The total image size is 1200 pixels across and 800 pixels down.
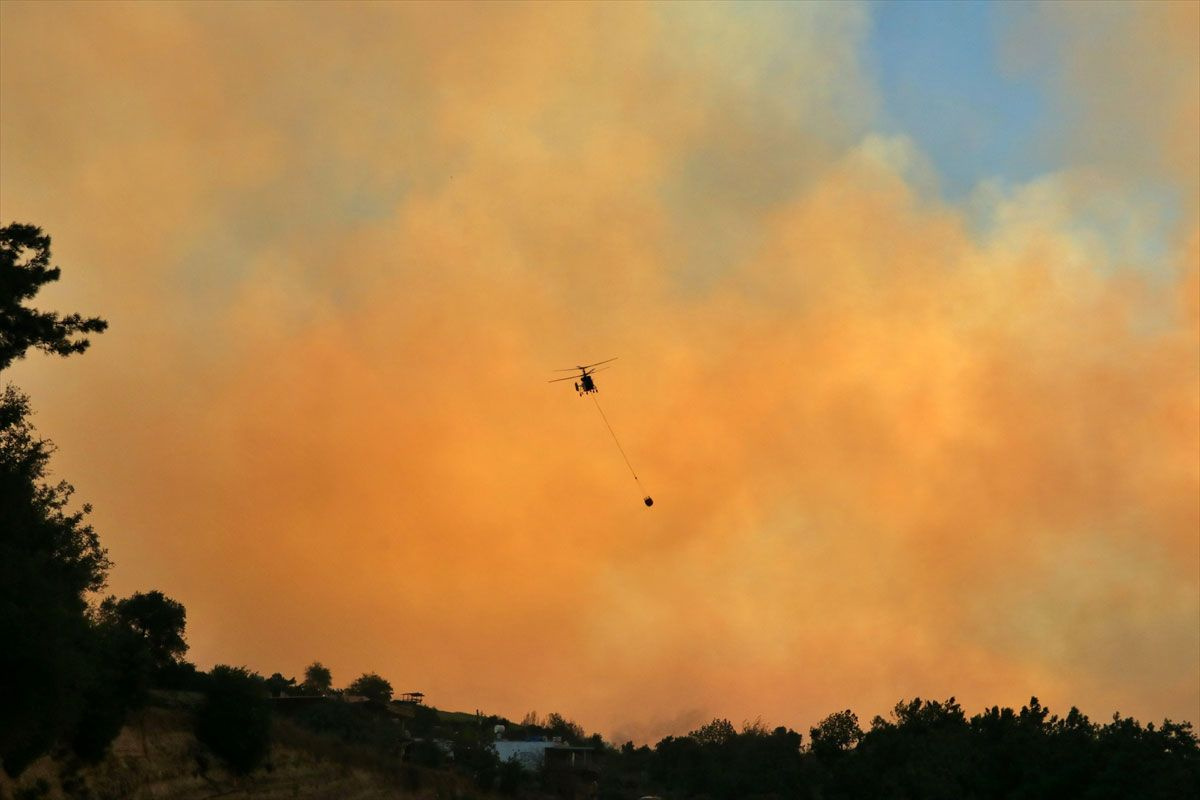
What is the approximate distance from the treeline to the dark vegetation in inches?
5.2

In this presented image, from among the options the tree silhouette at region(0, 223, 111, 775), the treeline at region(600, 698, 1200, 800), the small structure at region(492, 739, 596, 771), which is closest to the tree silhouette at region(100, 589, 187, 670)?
the tree silhouette at region(0, 223, 111, 775)

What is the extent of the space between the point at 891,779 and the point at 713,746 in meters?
109

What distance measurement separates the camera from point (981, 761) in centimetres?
7762

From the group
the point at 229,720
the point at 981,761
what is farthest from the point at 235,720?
the point at 981,761

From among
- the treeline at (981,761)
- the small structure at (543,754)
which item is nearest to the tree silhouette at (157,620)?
the treeline at (981,761)

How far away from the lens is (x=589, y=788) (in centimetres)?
15350

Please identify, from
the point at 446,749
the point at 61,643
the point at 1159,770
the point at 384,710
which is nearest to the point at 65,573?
the point at 61,643

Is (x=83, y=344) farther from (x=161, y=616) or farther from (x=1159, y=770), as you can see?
(x=1159, y=770)

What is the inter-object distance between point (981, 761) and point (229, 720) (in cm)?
4873

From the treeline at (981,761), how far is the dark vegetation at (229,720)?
133mm

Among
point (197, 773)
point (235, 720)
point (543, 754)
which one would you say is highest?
point (543, 754)

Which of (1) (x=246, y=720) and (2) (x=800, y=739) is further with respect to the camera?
(2) (x=800, y=739)

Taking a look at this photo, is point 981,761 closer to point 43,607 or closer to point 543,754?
point 43,607

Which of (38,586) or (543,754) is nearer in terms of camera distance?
(38,586)
